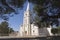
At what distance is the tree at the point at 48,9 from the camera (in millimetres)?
13179

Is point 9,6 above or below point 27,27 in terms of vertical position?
above

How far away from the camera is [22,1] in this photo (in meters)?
13.0

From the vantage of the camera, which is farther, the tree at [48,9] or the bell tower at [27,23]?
the bell tower at [27,23]

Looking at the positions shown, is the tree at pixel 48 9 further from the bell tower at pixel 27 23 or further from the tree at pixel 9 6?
the bell tower at pixel 27 23

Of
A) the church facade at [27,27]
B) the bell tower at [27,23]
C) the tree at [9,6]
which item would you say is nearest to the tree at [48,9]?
the tree at [9,6]

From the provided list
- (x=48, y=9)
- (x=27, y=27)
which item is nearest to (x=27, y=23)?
(x=27, y=27)

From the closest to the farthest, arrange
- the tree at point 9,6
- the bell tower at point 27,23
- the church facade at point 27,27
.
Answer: the tree at point 9,6
the church facade at point 27,27
the bell tower at point 27,23

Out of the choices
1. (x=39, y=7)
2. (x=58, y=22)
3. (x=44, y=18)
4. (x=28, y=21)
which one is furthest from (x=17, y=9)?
(x=28, y=21)

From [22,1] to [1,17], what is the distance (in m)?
2.45

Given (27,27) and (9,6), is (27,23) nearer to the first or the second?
(27,27)

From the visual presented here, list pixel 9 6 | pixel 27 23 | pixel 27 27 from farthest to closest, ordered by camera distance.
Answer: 1. pixel 27 27
2. pixel 27 23
3. pixel 9 6

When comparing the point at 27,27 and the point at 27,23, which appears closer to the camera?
the point at 27,23

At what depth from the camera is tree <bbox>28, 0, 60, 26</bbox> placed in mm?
13179

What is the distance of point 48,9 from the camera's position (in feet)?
47.2
